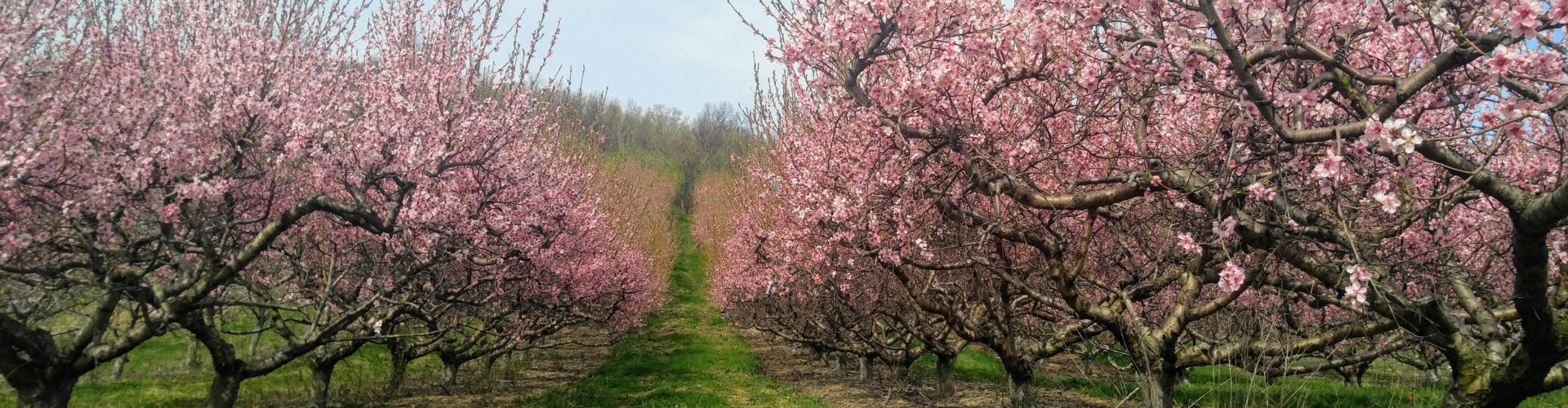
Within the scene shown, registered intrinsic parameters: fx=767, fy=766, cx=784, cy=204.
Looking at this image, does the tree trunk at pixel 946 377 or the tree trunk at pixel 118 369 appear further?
the tree trunk at pixel 118 369

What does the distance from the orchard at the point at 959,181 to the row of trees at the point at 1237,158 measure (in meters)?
0.04

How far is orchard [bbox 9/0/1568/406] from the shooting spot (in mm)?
4684

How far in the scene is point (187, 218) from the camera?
7207 mm

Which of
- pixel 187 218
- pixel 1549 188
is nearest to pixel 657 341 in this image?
pixel 187 218

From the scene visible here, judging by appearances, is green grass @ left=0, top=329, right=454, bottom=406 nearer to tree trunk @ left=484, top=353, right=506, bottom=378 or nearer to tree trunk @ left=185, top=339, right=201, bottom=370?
tree trunk @ left=185, top=339, right=201, bottom=370

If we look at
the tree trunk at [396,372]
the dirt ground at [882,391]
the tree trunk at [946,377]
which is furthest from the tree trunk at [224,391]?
the tree trunk at [946,377]

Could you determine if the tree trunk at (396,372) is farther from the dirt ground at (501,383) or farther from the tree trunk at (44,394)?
the tree trunk at (44,394)

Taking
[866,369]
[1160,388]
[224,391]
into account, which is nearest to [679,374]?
[866,369]

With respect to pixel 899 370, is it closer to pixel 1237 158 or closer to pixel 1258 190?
pixel 1237 158

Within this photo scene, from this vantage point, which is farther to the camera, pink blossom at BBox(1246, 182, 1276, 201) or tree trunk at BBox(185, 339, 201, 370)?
tree trunk at BBox(185, 339, 201, 370)

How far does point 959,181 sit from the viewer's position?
26.0 ft

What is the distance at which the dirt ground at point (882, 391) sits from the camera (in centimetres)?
1456

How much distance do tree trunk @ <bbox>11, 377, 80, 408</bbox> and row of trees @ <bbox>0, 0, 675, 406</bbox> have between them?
0.07 ft

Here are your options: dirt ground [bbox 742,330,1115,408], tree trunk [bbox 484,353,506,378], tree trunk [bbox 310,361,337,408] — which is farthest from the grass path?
tree trunk [bbox 310,361,337,408]
